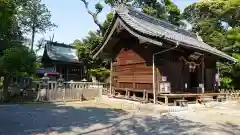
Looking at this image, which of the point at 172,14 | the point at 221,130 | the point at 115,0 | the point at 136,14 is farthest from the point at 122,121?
the point at 172,14

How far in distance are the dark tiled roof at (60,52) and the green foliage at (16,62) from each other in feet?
58.8

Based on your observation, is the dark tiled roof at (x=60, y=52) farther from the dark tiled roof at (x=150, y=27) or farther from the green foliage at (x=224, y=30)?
the green foliage at (x=224, y=30)

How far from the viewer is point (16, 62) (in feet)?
39.7

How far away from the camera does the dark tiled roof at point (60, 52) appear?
31.5 meters

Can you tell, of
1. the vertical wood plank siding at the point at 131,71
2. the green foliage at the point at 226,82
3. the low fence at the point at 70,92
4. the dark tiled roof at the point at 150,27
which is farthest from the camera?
the green foliage at the point at 226,82

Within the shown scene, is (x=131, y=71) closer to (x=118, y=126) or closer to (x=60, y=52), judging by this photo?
(x=118, y=126)

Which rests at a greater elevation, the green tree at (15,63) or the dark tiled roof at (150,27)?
the dark tiled roof at (150,27)

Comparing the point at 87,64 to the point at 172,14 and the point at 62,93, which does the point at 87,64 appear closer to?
the point at 62,93

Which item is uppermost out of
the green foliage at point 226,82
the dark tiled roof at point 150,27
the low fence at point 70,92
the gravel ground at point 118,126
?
the dark tiled roof at point 150,27

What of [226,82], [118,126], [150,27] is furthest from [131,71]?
[226,82]

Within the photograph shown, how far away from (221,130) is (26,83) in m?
11.2

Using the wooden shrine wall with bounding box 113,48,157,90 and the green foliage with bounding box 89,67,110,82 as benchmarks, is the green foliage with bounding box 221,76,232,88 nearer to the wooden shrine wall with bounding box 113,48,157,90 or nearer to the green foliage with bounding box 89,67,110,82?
the green foliage with bounding box 89,67,110,82

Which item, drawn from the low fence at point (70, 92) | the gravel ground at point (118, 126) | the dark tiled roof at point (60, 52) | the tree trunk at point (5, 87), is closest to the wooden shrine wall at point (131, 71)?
the low fence at point (70, 92)

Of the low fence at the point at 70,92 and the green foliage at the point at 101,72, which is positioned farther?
the green foliage at the point at 101,72
